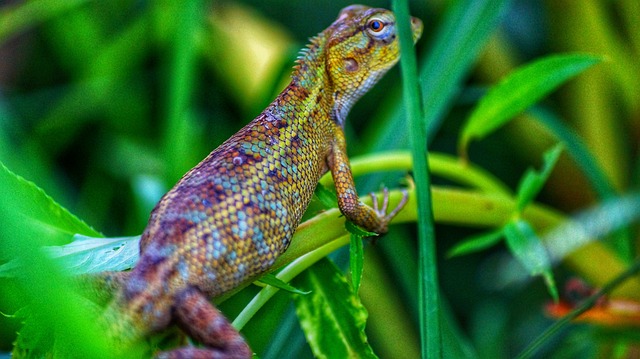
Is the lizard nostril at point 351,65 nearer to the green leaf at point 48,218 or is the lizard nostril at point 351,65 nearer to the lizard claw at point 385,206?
the lizard claw at point 385,206

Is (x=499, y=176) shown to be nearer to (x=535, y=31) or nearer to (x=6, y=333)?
(x=535, y=31)

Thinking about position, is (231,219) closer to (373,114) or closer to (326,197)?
(326,197)

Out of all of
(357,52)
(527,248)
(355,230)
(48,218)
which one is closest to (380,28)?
(357,52)

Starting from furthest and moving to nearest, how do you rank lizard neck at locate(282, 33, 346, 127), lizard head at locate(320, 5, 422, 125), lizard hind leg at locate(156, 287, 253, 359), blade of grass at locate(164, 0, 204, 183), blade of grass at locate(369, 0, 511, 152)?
blade of grass at locate(164, 0, 204, 183) < blade of grass at locate(369, 0, 511, 152) < lizard head at locate(320, 5, 422, 125) < lizard neck at locate(282, 33, 346, 127) < lizard hind leg at locate(156, 287, 253, 359)

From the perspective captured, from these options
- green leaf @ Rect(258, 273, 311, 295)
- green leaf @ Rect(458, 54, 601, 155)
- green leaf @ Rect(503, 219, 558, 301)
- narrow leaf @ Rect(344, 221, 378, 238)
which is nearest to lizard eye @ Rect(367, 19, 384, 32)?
green leaf @ Rect(458, 54, 601, 155)

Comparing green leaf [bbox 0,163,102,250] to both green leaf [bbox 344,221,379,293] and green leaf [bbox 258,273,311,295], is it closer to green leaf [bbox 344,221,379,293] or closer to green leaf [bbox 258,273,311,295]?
green leaf [bbox 258,273,311,295]

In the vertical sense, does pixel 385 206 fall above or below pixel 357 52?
below

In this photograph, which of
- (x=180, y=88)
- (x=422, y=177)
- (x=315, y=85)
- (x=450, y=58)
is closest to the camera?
(x=422, y=177)
